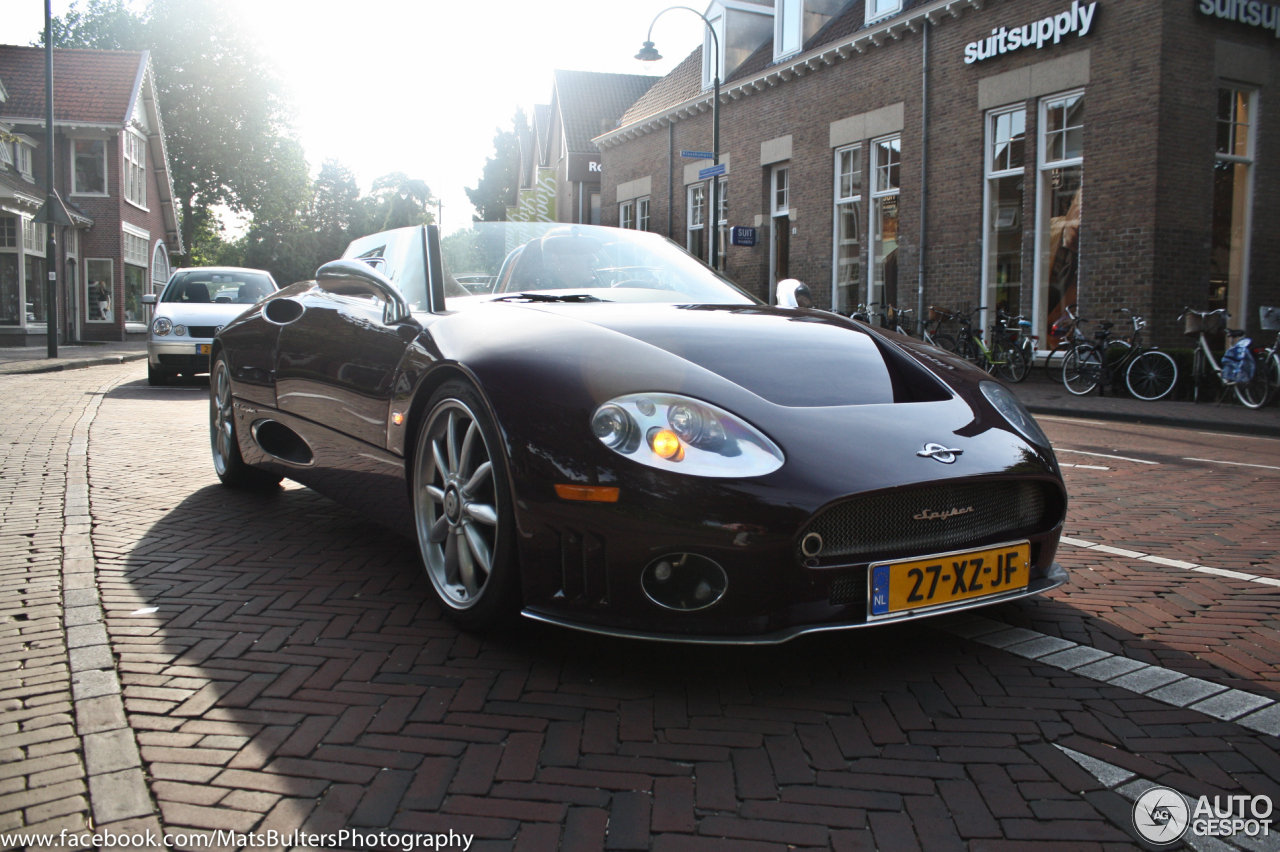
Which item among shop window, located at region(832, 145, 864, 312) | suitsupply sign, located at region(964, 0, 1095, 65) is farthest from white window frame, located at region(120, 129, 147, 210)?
suitsupply sign, located at region(964, 0, 1095, 65)

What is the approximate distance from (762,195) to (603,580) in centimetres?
2081

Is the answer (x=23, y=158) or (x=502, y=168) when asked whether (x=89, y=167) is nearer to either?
(x=23, y=158)

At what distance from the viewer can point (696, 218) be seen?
84.2 ft

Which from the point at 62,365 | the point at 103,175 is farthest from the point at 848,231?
the point at 103,175

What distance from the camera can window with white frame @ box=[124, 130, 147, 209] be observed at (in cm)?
3366

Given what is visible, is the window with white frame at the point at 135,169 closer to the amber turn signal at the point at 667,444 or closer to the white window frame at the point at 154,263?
the white window frame at the point at 154,263

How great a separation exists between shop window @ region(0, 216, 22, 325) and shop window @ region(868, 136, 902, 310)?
2261 cm

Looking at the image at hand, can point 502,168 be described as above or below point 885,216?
above

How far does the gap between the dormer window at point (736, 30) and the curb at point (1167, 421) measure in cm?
1474

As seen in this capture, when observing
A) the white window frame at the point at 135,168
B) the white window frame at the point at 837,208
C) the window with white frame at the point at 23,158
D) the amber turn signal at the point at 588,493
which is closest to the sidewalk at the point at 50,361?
the window with white frame at the point at 23,158

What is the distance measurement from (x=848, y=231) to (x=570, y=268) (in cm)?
1665

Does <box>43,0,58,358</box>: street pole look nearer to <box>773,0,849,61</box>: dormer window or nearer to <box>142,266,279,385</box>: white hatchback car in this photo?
<box>142,266,279,385</box>: white hatchback car

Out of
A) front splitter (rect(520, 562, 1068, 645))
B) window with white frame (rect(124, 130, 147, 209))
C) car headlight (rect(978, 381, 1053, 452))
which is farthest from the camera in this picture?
window with white frame (rect(124, 130, 147, 209))

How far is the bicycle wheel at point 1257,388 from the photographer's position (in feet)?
37.3
